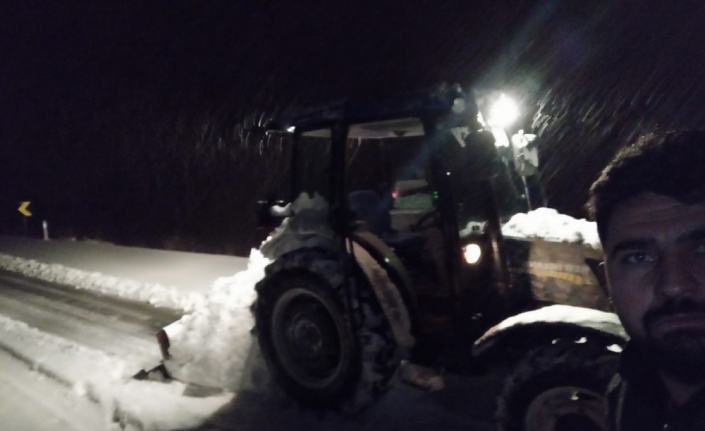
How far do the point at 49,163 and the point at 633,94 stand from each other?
29.6 metres

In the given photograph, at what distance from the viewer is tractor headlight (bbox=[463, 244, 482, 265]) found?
4102 mm

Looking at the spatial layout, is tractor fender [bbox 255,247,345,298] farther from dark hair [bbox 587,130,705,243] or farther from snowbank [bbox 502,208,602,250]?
dark hair [bbox 587,130,705,243]

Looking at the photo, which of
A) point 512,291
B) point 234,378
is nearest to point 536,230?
point 512,291

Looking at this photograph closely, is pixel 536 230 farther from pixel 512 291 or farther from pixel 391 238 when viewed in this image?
pixel 391 238

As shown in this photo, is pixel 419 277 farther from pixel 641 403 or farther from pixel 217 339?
pixel 641 403

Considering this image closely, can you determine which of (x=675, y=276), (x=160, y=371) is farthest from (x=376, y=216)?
(x=675, y=276)

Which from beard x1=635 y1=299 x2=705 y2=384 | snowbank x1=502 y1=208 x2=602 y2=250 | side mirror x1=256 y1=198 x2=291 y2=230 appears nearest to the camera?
beard x1=635 y1=299 x2=705 y2=384

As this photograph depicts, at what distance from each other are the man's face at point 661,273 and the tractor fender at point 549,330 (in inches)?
60.6

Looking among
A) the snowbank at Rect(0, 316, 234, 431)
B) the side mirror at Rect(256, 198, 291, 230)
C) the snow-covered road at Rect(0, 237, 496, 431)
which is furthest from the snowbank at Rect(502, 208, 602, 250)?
the snowbank at Rect(0, 316, 234, 431)

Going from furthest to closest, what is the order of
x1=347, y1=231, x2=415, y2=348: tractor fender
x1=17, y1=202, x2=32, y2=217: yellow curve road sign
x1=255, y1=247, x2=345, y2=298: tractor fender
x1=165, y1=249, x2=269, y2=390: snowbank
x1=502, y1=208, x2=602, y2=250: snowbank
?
x1=17, y1=202, x2=32, y2=217: yellow curve road sign, x1=165, y1=249, x2=269, y2=390: snowbank, x1=255, y1=247, x2=345, y2=298: tractor fender, x1=347, y1=231, x2=415, y2=348: tractor fender, x1=502, y1=208, x2=602, y2=250: snowbank

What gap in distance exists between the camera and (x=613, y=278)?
1.76 metres

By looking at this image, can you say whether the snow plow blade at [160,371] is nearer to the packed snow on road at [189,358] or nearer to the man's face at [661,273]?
the packed snow on road at [189,358]

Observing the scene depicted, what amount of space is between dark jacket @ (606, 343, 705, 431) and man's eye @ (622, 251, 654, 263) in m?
0.32

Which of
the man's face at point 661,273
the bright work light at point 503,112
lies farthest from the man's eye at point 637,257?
the bright work light at point 503,112
